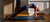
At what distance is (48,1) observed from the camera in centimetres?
262

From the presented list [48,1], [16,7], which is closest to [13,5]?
[16,7]

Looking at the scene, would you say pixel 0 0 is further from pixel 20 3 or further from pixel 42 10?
pixel 42 10

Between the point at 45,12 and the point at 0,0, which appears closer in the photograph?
the point at 0,0

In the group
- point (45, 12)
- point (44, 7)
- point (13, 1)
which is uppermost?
point (13, 1)

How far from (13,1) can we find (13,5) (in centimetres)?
12

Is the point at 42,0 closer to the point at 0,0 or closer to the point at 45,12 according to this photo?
the point at 45,12

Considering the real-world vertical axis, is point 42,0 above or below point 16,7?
above

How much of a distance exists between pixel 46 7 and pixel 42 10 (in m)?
0.16

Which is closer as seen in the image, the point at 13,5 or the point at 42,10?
the point at 13,5

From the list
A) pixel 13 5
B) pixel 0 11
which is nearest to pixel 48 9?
pixel 13 5

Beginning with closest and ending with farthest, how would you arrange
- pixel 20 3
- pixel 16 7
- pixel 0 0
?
pixel 0 0, pixel 16 7, pixel 20 3

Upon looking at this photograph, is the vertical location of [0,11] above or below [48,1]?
below

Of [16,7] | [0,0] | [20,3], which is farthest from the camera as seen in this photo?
[20,3]

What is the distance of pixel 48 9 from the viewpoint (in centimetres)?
270
